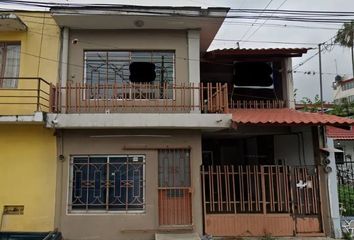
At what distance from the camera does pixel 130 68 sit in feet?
35.5

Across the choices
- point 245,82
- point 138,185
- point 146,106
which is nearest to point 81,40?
point 146,106

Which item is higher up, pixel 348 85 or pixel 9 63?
pixel 348 85

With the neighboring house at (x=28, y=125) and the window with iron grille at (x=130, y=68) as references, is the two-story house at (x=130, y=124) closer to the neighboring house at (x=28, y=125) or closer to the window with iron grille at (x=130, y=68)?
the window with iron grille at (x=130, y=68)

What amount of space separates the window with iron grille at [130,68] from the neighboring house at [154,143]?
0.03 metres

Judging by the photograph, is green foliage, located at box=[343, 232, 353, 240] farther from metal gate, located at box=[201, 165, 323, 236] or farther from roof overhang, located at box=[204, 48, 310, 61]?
roof overhang, located at box=[204, 48, 310, 61]

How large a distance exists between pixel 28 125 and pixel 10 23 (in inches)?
107

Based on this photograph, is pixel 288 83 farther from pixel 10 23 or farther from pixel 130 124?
pixel 10 23

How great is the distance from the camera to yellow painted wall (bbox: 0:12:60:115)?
10.2m

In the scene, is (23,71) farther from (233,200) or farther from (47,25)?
(233,200)

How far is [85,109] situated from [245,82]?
5.28 m

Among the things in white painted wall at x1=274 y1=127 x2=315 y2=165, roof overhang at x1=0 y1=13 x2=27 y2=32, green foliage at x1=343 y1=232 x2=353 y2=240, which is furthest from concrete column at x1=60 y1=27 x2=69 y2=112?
green foliage at x1=343 y1=232 x2=353 y2=240

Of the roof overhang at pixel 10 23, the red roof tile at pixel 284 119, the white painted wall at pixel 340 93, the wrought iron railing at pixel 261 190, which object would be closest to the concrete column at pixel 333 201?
the wrought iron railing at pixel 261 190

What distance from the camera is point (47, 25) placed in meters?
10.5

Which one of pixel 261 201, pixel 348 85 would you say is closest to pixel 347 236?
pixel 261 201
